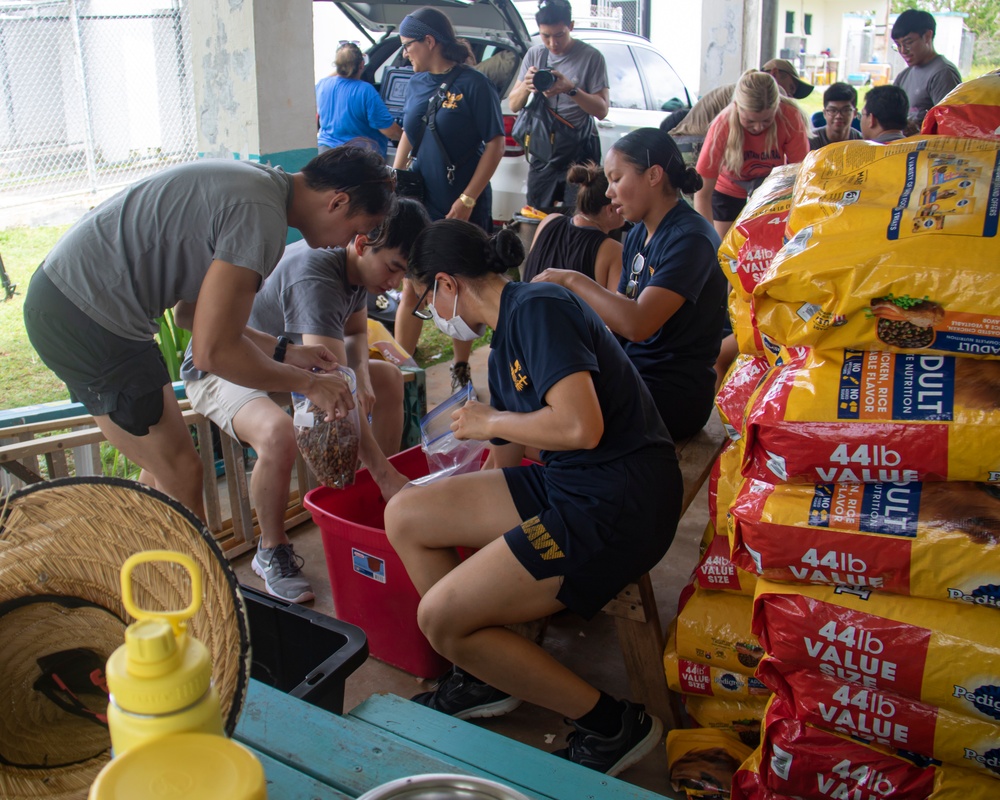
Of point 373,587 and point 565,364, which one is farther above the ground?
point 565,364

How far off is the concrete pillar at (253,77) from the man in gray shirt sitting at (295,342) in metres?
1.36

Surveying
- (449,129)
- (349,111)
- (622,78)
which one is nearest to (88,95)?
(349,111)

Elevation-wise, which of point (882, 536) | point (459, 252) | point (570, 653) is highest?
point (459, 252)

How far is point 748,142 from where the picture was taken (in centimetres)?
477

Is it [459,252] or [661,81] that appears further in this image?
[661,81]

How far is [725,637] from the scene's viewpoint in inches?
77.5

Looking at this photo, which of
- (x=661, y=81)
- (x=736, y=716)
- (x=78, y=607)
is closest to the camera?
(x=78, y=607)

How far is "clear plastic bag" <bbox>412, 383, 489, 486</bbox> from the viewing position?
2.45 metres

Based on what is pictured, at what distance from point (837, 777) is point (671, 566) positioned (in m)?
1.32

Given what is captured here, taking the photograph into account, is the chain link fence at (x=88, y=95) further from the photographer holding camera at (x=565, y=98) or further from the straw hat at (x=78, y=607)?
the straw hat at (x=78, y=607)

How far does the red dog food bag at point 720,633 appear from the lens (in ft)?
6.41

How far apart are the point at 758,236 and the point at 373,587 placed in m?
1.34

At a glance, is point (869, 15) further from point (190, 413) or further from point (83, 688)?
point (83, 688)

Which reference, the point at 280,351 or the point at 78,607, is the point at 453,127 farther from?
the point at 78,607
